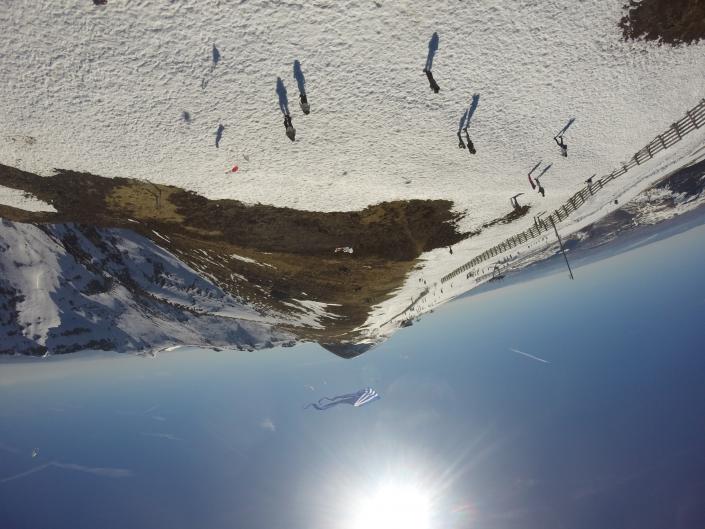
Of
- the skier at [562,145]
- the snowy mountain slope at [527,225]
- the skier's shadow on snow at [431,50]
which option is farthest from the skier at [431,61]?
the snowy mountain slope at [527,225]

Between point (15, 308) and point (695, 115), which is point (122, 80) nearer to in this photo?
point (695, 115)

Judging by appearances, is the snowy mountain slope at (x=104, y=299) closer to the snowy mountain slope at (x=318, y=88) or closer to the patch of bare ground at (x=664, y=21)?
the snowy mountain slope at (x=318, y=88)

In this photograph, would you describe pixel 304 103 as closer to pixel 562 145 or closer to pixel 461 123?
pixel 461 123

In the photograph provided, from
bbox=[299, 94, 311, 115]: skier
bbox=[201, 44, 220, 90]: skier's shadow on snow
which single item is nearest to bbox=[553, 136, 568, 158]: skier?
bbox=[299, 94, 311, 115]: skier


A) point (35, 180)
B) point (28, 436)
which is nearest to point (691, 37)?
point (35, 180)

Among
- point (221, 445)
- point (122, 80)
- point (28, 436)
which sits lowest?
point (221, 445)

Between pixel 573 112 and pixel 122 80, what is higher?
pixel 122 80

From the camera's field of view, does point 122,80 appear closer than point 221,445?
Yes

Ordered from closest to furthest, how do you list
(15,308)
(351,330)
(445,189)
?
1. (445,189)
2. (15,308)
3. (351,330)
